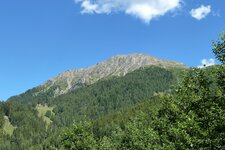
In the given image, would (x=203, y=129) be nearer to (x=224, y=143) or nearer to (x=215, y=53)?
(x=224, y=143)

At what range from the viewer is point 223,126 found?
37781 mm

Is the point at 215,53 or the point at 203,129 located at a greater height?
the point at 215,53

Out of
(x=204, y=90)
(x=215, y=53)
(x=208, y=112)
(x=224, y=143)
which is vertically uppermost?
(x=215, y=53)

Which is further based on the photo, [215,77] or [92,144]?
[92,144]

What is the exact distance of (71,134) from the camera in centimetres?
6312

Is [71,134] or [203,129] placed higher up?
[71,134]

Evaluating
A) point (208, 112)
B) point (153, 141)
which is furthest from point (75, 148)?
point (208, 112)

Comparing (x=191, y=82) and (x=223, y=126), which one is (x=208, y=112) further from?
(x=191, y=82)

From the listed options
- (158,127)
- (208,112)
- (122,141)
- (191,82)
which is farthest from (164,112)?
(122,141)

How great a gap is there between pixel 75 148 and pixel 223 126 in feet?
99.7

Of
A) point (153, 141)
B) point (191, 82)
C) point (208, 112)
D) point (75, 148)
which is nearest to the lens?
point (208, 112)

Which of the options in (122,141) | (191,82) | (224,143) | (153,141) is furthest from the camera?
(122,141)

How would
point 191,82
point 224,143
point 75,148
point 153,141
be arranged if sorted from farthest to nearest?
point 153,141, point 75,148, point 191,82, point 224,143

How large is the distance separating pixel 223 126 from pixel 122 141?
61436mm
